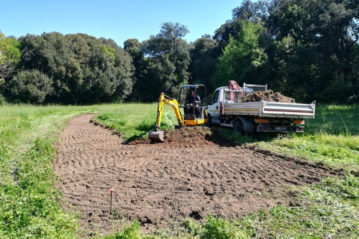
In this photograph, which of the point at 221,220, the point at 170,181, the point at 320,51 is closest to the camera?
the point at 221,220

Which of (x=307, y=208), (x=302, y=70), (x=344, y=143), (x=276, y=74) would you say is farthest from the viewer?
(x=276, y=74)

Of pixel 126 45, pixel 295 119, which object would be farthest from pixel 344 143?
pixel 126 45

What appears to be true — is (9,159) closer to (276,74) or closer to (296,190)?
(296,190)

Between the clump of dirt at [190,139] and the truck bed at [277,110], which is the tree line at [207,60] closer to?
the clump of dirt at [190,139]

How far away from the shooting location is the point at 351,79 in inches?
1166

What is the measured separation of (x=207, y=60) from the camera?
51875 millimetres

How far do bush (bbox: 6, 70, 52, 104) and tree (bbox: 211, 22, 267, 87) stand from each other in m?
24.9

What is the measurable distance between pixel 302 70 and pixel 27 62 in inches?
1474

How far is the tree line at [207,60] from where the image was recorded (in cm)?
2989

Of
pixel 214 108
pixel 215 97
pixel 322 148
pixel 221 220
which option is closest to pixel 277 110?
pixel 322 148

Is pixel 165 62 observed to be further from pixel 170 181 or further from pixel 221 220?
pixel 221 220

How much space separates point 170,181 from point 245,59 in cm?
3295

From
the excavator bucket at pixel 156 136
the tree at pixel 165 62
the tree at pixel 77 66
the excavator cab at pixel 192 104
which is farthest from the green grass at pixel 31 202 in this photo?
the tree at pixel 165 62

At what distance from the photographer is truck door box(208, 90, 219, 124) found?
14274 millimetres
